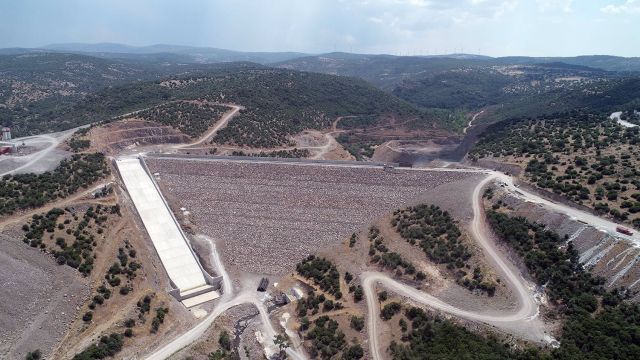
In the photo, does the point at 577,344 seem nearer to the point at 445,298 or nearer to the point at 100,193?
the point at 445,298

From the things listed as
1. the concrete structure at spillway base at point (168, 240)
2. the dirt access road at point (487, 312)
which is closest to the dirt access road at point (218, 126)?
the concrete structure at spillway base at point (168, 240)

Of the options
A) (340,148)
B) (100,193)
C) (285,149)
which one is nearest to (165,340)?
(100,193)

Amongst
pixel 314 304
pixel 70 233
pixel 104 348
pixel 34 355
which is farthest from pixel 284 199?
pixel 34 355

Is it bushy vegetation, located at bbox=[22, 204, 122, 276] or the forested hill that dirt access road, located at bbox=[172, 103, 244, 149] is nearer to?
the forested hill

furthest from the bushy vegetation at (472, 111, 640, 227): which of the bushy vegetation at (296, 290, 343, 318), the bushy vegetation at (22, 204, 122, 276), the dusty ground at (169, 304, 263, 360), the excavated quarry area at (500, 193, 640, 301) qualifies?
the bushy vegetation at (22, 204, 122, 276)

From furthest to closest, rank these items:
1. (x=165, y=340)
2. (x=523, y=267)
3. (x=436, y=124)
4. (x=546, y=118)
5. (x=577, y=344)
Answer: (x=436, y=124) < (x=546, y=118) < (x=523, y=267) < (x=165, y=340) < (x=577, y=344)

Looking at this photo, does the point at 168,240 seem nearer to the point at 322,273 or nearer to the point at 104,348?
the point at 322,273

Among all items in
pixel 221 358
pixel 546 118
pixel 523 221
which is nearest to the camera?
pixel 221 358
